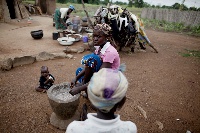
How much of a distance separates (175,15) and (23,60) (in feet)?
39.4

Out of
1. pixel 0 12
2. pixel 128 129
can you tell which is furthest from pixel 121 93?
pixel 0 12

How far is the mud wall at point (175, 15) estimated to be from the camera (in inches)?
444

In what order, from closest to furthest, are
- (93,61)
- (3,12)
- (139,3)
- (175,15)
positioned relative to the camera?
1. (93,61)
2. (3,12)
3. (175,15)
4. (139,3)

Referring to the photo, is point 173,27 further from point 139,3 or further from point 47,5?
point 139,3

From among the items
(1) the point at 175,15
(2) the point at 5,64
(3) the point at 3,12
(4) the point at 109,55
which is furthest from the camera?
(1) the point at 175,15

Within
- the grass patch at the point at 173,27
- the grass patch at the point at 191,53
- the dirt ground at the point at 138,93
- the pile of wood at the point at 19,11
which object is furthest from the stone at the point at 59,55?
the grass patch at the point at 173,27

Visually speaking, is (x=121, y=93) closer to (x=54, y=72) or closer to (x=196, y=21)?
(x=54, y=72)

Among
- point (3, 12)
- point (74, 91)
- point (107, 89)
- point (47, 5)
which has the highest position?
point (47, 5)

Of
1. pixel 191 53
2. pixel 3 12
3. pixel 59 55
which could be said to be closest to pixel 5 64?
pixel 59 55

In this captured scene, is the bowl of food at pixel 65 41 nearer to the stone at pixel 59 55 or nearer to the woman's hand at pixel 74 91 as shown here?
the stone at pixel 59 55

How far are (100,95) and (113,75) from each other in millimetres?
149

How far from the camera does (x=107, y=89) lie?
0.93 m

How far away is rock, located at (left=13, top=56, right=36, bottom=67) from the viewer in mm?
4427

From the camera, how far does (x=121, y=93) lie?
38.5 inches
